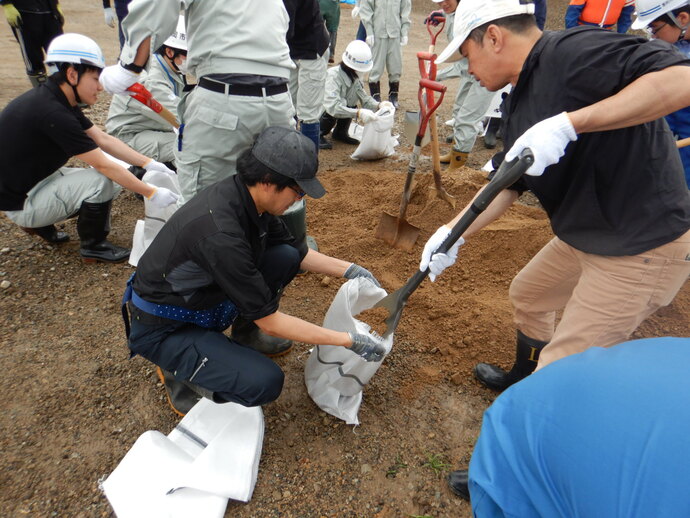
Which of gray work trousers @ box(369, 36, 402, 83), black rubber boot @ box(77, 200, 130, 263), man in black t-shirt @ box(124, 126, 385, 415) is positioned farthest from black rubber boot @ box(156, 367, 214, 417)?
gray work trousers @ box(369, 36, 402, 83)

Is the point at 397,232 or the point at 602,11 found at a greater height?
the point at 602,11

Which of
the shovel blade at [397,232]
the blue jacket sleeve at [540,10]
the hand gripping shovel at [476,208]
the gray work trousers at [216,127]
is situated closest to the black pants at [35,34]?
the gray work trousers at [216,127]

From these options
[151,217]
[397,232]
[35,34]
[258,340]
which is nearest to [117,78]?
[151,217]

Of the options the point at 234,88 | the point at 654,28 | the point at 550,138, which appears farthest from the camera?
the point at 654,28

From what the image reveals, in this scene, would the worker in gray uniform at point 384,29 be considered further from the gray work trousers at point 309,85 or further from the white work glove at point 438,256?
the white work glove at point 438,256

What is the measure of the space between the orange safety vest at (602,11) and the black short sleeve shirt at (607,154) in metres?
4.38

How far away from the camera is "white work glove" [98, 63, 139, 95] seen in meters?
2.40

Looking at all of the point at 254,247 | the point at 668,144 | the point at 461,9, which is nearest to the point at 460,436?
the point at 254,247

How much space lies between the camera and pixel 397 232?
3316 mm

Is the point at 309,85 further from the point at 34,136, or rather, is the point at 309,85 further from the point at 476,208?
the point at 476,208

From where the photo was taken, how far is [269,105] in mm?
2447

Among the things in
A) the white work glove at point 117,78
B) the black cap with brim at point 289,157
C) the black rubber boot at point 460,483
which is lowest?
the black rubber boot at point 460,483

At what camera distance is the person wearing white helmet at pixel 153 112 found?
338 centimetres

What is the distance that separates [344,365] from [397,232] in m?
1.53
